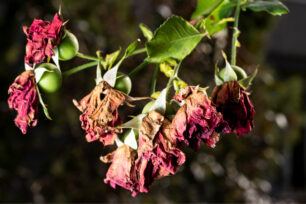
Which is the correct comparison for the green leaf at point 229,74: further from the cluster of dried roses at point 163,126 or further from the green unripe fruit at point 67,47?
the green unripe fruit at point 67,47

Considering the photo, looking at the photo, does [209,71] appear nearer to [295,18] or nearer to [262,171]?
[262,171]

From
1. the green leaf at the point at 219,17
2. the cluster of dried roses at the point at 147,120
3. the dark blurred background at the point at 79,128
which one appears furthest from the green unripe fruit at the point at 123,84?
the dark blurred background at the point at 79,128

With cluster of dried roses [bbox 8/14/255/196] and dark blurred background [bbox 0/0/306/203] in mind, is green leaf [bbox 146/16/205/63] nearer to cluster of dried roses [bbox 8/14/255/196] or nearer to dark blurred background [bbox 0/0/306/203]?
cluster of dried roses [bbox 8/14/255/196]

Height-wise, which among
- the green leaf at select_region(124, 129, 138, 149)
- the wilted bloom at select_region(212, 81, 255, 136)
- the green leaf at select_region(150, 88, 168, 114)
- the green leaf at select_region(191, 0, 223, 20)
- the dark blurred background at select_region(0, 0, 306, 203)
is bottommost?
the dark blurred background at select_region(0, 0, 306, 203)

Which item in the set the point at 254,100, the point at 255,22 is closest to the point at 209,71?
the point at 254,100

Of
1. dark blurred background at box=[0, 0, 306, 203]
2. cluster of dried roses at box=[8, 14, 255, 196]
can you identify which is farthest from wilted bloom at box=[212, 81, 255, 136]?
dark blurred background at box=[0, 0, 306, 203]

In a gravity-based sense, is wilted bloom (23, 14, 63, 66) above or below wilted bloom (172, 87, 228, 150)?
above
